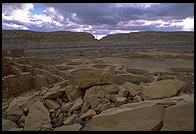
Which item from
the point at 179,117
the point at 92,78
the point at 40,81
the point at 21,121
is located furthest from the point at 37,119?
the point at 40,81

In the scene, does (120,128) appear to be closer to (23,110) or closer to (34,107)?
(34,107)

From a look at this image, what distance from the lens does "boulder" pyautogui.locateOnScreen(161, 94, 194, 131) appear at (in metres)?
2.68

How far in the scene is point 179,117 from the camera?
9.34 feet

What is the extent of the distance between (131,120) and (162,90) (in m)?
1.75

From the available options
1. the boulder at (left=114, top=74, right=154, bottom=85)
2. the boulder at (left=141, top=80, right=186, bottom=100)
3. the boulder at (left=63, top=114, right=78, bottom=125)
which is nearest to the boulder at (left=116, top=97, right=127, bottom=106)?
the boulder at (left=141, top=80, right=186, bottom=100)

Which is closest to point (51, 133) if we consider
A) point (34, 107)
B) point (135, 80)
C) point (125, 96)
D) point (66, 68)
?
point (34, 107)

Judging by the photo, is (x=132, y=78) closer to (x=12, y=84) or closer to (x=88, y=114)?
(x=12, y=84)

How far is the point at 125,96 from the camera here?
4434mm

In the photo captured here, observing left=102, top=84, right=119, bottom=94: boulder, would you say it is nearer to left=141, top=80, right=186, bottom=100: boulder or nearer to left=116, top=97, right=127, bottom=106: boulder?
left=116, top=97, right=127, bottom=106: boulder

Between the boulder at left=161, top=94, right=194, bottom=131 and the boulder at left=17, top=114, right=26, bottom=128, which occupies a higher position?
the boulder at left=161, top=94, right=194, bottom=131

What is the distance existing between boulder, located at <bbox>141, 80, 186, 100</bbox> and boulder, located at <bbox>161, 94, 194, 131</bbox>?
1143mm

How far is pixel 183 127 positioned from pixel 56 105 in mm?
2428

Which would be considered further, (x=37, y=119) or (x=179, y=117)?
(x=37, y=119)

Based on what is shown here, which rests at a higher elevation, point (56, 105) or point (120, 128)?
point (120, 128)
